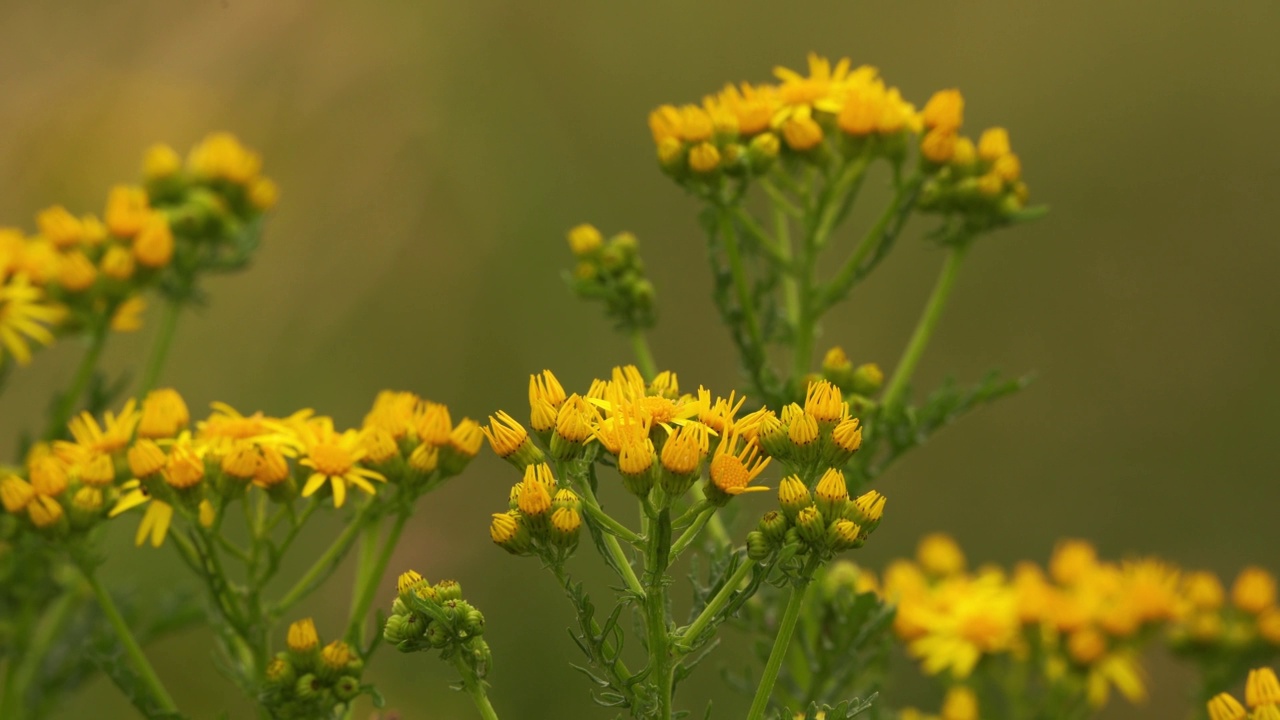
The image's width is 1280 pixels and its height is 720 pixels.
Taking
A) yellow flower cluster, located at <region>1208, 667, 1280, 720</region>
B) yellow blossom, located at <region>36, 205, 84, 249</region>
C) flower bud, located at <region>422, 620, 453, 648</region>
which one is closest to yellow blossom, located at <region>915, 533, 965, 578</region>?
yellow flower cluster, located at <region>1208, 667, 1280, 720</region>

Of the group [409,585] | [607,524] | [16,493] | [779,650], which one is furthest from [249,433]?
[779,650]

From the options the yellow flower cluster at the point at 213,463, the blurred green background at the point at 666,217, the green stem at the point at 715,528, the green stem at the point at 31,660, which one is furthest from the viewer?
the blurred green background at the point at 666,217

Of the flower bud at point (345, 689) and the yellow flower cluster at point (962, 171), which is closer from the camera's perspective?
the flower bud at point (345, 689)

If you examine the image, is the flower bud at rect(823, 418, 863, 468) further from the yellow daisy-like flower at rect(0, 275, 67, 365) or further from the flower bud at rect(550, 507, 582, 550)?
the yellow daisy-like flower at rect(0, 275, 67, 365)

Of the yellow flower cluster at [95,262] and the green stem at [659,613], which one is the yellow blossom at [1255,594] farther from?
the yellow flower cluster at [95,262]

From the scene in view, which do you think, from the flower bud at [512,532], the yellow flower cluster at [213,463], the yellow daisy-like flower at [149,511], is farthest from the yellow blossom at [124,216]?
the flower bud at [512,532]

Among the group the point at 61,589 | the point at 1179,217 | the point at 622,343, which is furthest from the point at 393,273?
the point at 1179,217

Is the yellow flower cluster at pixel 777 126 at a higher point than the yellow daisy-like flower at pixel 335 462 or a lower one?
higher
